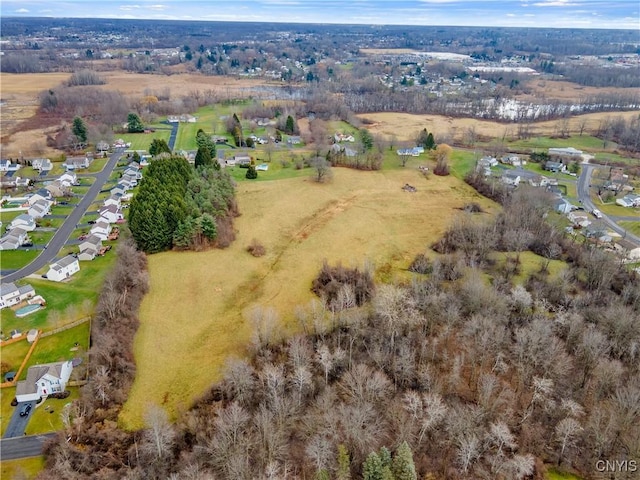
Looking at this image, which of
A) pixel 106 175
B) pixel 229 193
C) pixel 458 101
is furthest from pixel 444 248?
pixel 458 101

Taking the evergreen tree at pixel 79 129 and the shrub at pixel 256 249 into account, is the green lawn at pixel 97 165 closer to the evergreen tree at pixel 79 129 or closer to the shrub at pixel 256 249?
the evergreen tree at pixel 79 129

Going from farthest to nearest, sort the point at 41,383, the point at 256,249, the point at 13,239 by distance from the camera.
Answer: the point at 13,239
the point at 256,249
the point at 41,383

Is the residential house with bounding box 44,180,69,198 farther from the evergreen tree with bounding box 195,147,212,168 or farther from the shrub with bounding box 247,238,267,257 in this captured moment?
the shrub with bounding box 247,238,267,257

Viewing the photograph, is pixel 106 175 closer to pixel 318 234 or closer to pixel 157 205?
pixel 157 205

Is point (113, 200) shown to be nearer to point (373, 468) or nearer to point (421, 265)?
point (421, 265)

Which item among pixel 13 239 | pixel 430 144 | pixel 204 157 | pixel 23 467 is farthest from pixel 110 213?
pixel 430 144

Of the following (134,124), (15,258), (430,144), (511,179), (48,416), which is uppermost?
(430,144)

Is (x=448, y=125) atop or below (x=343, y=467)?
atop

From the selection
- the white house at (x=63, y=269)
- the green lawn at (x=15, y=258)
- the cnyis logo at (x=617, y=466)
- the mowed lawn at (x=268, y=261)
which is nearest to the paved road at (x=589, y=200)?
the mowed lawn at (x=268, y=261)
